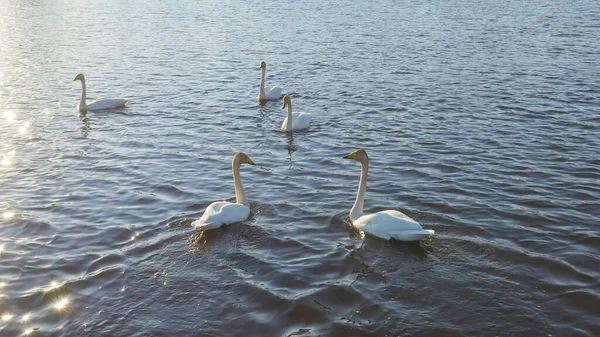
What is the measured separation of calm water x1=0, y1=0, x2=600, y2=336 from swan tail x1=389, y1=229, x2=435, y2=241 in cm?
22

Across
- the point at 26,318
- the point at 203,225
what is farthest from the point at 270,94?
the point at 26,318

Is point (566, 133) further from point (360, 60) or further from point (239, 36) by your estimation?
point (239, 36)

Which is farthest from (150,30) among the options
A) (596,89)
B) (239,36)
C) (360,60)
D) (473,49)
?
(596,89)

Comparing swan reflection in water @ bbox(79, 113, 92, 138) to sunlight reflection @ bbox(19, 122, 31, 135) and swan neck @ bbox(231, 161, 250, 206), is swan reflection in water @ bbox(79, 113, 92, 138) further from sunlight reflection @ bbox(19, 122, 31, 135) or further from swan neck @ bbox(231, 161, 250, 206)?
swan neck @ bbox(231, 161, 250, 206)

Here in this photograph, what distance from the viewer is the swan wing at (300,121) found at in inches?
669

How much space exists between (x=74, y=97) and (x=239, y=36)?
518 inches

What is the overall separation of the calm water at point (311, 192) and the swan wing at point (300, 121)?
0.22 metres

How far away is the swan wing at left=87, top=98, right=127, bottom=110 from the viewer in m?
19.9

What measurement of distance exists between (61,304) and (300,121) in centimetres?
929

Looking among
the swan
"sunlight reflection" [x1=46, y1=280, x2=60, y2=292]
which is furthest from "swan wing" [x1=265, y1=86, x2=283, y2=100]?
"sunlight reflection" [x1=46, y1=280, x2=60, y2=292]

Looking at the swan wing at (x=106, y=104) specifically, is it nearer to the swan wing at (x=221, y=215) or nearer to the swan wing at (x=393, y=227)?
the swan wing at (x=221, y=215)

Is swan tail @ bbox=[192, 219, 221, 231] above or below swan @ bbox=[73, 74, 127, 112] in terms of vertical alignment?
above

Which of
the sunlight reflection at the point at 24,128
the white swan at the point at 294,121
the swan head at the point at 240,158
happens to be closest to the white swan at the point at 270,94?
the white swan at the point at 294,121

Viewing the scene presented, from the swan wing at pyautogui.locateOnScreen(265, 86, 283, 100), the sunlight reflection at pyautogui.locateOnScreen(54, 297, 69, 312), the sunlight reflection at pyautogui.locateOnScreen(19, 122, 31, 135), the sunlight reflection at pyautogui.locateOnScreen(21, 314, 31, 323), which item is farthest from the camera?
the swan wing at pyautogui.locateOnScreen(265, 86, 283, 100)
